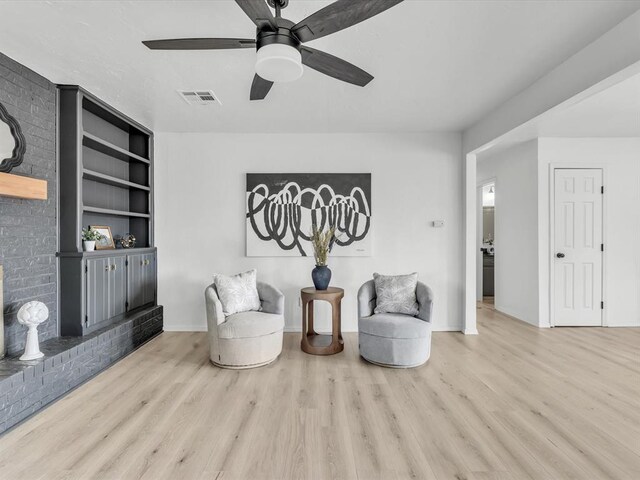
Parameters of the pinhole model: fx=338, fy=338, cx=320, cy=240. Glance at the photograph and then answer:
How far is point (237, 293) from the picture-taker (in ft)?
11.4

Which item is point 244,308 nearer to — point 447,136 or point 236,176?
Answer: point 236,176

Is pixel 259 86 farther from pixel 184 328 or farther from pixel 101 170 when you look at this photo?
pixel 184 328

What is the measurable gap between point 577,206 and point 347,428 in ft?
14.5

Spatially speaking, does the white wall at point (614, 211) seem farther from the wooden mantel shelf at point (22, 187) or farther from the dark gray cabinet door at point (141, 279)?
the wooden mantel shelf at point (22, 187)

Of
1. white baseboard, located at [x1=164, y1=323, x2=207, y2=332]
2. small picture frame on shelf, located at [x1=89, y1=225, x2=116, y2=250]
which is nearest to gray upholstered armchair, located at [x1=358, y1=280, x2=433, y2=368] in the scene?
white baseboard, located at [x1=164, y1=323, x2=207, y2=332]

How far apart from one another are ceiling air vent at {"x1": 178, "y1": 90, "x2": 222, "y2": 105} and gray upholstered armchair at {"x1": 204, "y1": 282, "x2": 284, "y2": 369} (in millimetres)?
1866

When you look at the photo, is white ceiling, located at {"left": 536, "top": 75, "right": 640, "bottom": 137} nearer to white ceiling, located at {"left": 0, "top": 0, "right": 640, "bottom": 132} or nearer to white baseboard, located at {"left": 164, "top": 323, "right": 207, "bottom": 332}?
white ceiling, located at {"left": 0, "top": 0, "right": 640, "bottom": 132}

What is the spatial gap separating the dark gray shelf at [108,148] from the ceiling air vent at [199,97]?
0.92 m

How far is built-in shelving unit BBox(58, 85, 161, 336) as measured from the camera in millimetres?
3010

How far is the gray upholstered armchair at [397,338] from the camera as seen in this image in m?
3.12

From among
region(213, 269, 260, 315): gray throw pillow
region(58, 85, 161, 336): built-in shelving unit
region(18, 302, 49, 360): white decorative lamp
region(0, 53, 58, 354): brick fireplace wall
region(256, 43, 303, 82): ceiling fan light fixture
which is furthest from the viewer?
region(213, 269, 260, 315): gray throw pillow

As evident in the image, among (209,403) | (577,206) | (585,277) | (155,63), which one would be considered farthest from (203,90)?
(585,277)

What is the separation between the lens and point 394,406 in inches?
97.3

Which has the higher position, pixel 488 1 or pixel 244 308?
pixel 488 1
